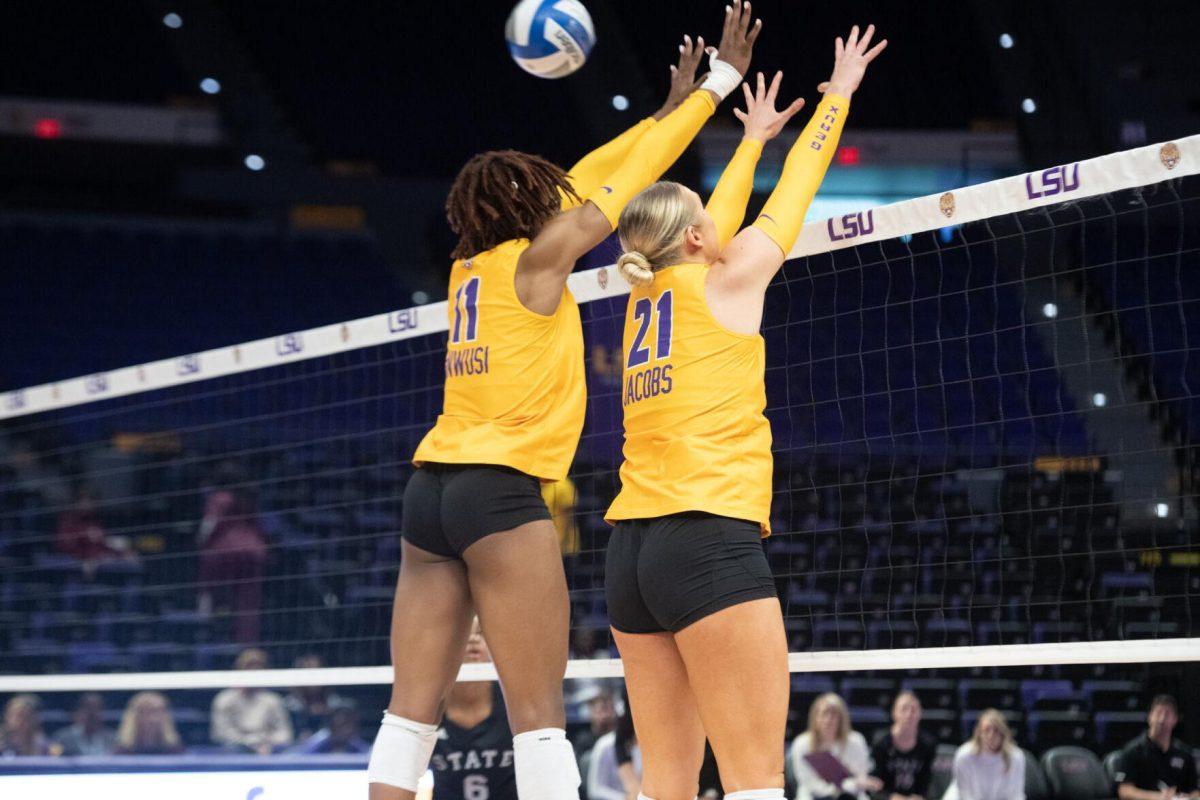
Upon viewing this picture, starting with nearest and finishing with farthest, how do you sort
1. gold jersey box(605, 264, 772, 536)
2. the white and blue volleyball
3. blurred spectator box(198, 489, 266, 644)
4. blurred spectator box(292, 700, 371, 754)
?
1. gold jersey box(605, 264, 772, 536)
2. the white and blue volleyball
3. blurred spectator box(292, 700, 371, 754)
4. blurred spectator box(198, 489, 266, 644)

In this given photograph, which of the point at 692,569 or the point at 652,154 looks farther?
the point at 652,154

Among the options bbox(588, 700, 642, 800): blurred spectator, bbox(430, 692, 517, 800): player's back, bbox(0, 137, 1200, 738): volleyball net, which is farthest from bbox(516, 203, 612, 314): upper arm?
bbox(588, 700, 642, 800): blurred spectator

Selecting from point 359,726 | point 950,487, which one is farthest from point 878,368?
point 359,726

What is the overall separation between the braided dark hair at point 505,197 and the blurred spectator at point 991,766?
5.62m

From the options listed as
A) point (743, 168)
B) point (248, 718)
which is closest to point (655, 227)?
point (743, 168)

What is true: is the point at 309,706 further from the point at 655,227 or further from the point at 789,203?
the point at 789,203

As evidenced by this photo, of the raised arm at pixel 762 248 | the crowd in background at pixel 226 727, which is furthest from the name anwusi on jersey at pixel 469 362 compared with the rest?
the crowd in background at pixel 226 727

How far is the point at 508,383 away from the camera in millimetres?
3287

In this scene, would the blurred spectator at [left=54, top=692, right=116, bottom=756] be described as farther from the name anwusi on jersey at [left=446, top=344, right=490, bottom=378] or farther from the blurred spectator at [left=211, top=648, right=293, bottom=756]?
the name anwusi on jersey at [left=446, top=344, right=490, bottom=378]

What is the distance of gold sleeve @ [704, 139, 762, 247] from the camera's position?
3350 mm

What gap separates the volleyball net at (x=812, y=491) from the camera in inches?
373

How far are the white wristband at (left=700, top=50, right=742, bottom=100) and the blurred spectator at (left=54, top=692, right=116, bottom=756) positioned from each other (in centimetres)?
765

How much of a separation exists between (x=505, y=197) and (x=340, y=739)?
6101 millimetres

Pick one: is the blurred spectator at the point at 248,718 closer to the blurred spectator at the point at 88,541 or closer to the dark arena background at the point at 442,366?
the dark arena background at the point at 442,366
